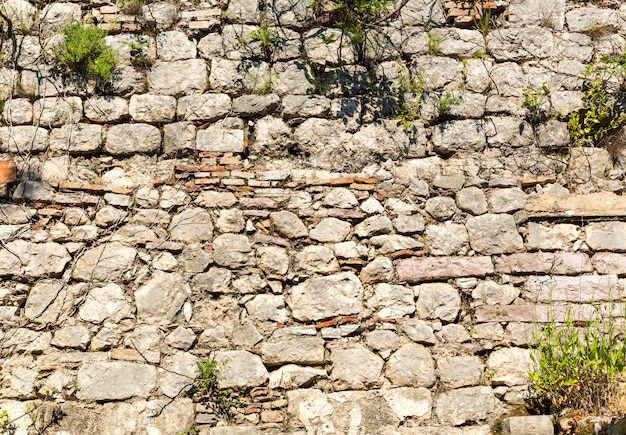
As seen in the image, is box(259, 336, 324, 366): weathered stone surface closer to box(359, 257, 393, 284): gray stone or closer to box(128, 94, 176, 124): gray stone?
box(359, 257, 393, 284): gray stone

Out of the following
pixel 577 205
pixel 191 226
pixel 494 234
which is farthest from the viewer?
pixel 577 205

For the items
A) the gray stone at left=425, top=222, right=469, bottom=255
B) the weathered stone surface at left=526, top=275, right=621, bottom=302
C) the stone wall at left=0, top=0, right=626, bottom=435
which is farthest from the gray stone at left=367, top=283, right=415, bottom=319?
the weathered stone surface at left=526, top=275, right=621, bottom=302

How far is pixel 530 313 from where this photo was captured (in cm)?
387

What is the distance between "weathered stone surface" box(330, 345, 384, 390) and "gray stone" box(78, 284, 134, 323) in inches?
46.3

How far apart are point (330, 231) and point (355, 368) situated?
2.66 ft

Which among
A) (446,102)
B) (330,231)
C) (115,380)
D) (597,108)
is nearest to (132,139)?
(330,231)

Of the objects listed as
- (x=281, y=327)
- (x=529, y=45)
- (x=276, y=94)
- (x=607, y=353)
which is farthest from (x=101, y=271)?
(x=529, y=45)

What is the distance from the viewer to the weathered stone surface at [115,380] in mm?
3543

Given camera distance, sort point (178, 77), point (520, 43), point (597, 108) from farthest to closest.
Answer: point (520, 43)
point (597, 108)
point (178, 77)

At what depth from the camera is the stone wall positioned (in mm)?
3623

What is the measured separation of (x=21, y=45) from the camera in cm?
430

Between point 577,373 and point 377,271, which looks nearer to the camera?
point 577,373

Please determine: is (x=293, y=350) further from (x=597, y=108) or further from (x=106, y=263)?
(x=597, y=108)

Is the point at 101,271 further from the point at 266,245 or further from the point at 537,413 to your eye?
the point at 537,413
